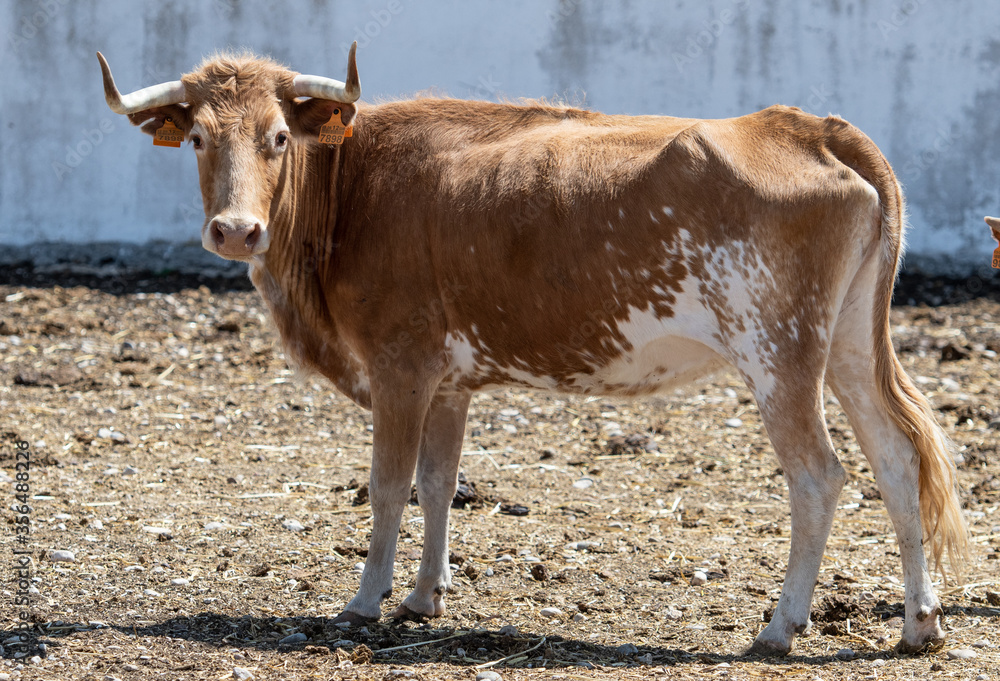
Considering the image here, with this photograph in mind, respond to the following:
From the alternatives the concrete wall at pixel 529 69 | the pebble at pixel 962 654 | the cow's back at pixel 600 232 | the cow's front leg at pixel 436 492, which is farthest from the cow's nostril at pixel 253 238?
the concrete wall at pixel 529 69

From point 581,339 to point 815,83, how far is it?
1051 cm

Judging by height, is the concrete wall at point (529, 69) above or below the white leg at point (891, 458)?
above

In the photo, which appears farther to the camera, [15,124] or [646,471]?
[15,124]

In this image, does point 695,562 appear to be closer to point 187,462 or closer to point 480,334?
point 480,334

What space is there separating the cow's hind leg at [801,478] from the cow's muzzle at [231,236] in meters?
2.38

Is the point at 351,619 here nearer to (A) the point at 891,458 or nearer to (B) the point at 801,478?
(B) the point at 801,478

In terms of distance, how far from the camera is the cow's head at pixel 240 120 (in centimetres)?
481

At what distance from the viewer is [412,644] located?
4.91 meters

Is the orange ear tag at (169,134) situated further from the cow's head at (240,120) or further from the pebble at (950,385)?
the pebble at (950,385)

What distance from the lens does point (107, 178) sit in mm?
14578

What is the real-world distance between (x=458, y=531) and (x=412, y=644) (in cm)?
150

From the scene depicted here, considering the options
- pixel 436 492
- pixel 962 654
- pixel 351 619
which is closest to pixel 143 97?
pixel 436 492

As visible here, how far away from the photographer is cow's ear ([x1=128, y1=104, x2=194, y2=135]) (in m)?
5.30

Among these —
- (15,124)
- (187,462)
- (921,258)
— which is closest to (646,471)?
(187,462)
